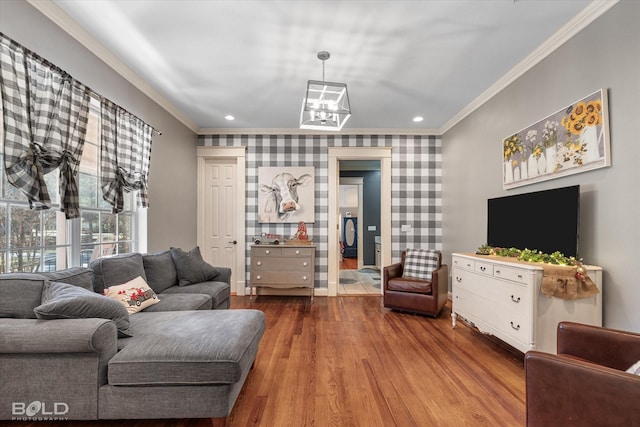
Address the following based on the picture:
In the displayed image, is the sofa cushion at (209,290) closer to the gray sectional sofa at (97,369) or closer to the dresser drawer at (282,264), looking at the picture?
the dresser drawer at (282,264)

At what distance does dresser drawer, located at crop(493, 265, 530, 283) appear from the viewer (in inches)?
84.4

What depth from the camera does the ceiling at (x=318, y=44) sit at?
2043mm

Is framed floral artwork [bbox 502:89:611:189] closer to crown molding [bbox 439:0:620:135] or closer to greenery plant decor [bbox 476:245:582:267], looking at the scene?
crown molding [bbox 439:0:620:135]

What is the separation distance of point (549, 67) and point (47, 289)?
159 inches

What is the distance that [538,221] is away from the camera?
96.3 inches

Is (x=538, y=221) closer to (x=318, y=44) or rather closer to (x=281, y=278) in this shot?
(x=318, y=44)

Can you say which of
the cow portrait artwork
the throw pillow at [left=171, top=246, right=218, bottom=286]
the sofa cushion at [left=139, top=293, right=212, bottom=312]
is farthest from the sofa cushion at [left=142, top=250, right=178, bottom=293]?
the cow portrait artwork

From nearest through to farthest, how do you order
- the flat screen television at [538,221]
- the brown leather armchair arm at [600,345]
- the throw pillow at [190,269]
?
the brown leather armchair arm at [600,345]
the flat screen television at [538,221]
the throw pillow at [190,269]

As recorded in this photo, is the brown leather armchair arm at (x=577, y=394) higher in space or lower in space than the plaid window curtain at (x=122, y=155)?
lower

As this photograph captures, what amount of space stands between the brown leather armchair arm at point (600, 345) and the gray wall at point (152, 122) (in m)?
3.72

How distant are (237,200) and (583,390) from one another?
14.2 ft

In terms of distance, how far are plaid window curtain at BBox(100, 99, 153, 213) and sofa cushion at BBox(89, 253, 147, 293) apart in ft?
2.00

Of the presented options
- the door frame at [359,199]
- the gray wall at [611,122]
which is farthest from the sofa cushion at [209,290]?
the door frame at [359,199]

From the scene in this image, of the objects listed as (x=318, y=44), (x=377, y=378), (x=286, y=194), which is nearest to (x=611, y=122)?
(x=318, y=44)
